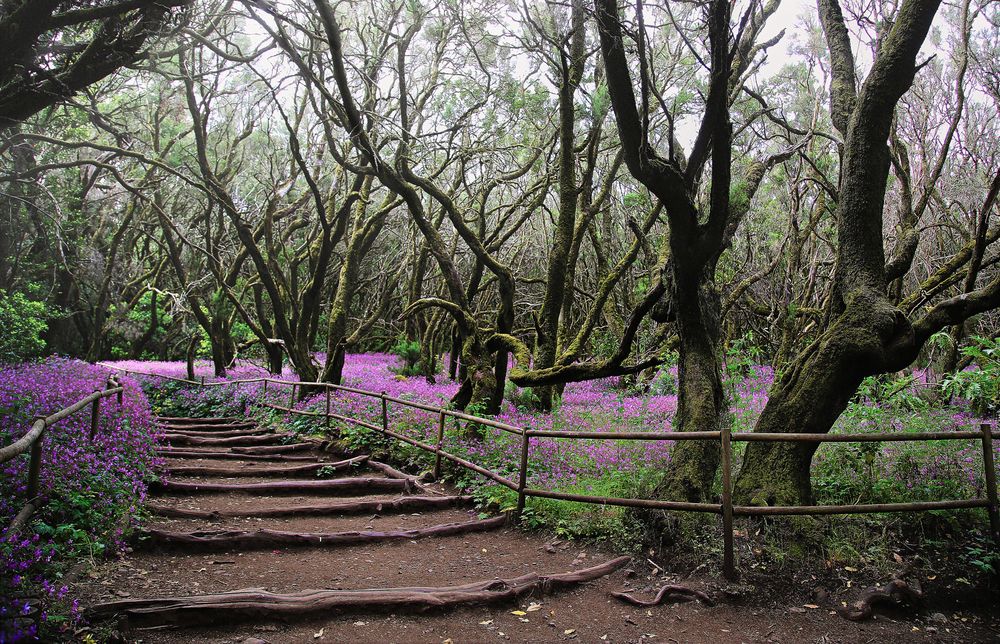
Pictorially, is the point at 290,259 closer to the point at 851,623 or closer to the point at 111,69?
the point at 111,69

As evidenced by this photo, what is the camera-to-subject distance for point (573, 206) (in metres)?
10.5

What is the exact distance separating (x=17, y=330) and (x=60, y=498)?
1002 cm

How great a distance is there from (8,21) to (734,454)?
31.4ft

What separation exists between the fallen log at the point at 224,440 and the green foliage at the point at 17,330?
3702 millimetres

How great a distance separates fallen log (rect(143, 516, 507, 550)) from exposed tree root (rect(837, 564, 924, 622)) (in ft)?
12.0

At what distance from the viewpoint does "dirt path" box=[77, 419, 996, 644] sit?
14.6 feet

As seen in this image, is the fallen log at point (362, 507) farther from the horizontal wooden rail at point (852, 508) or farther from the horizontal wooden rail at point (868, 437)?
the horizontal wooden rail at point (868, 437)

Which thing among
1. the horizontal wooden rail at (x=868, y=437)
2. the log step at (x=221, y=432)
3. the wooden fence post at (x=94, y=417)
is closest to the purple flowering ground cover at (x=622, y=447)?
the log step at (x=221, y=432)

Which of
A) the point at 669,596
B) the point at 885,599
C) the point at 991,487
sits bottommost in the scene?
the point at 669,596

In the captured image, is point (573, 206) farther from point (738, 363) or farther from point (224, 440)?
point (224, 440)

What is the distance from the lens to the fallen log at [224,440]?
11.9 meters

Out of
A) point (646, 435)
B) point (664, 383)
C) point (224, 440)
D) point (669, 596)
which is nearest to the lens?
point (669, 596)

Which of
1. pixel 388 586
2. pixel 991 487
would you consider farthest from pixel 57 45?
pixel 991 487

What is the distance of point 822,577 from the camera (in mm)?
5105
